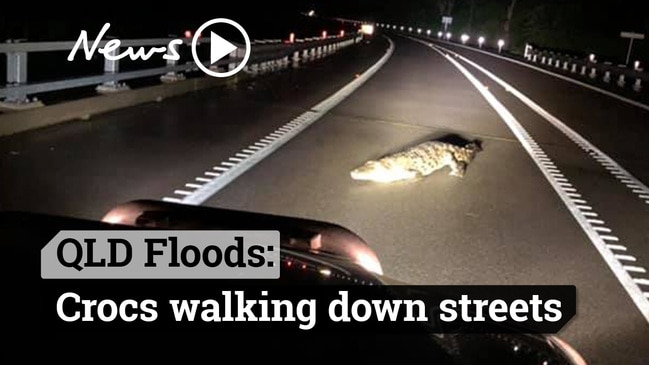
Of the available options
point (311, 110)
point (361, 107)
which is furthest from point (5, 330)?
point (361, 107)

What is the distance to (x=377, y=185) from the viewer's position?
10.2m

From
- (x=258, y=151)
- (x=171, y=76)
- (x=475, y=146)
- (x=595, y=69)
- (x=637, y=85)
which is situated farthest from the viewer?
(x=595, y=69)

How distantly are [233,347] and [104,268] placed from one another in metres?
0.62

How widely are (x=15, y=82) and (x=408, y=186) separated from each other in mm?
5821

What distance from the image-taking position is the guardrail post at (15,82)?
1217 centimetres

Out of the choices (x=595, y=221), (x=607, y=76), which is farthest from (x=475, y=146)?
(x=607, y=76)

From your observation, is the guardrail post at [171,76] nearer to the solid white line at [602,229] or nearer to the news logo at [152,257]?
the solid white line at [602,229]

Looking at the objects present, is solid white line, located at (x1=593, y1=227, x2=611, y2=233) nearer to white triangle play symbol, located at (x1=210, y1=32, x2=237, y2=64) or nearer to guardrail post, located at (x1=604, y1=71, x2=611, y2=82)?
white triangle play symbol, located at (x1=210, y1=32, x2=237, y2=64)

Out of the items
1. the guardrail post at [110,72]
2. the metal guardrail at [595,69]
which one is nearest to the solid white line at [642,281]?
the guardrail post at [110,72]

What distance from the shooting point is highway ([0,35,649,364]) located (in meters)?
6.77

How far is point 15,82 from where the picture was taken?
40.3 feet

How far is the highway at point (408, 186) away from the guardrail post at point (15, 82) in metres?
0.59

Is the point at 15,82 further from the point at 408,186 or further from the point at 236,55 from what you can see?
the point at 236,55

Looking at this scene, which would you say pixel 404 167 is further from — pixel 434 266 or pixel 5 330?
pixel 5 330
